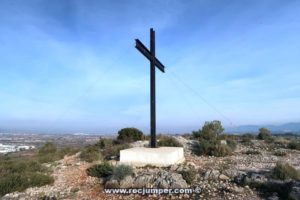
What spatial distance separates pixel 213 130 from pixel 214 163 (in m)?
10.1

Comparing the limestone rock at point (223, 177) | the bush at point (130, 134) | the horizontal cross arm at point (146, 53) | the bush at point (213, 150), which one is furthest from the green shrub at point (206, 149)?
the bush at point (130, 134)

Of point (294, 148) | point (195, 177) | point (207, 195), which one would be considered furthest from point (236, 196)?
point (294, 148)

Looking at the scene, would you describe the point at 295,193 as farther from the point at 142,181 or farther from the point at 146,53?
the point at 146,53

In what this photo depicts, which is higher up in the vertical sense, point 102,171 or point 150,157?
point 150,157

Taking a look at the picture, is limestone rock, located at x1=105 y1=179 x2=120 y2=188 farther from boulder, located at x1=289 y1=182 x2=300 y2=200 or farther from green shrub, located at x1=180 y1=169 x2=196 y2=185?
boulder, located at x1=289 y1=182 x2=300 y2=200

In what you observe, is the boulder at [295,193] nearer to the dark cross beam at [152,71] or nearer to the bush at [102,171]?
the bush at [102,171]

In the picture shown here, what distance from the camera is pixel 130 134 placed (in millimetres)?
22984

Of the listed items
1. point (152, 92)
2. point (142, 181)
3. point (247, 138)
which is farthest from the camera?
point (247, 138)

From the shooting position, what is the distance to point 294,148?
18984 mm

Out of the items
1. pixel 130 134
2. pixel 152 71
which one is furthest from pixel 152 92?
pixel 130 134

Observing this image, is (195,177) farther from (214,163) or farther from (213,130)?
(213,130)

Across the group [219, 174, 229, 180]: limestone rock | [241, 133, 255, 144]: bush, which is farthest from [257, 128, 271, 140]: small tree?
[219, 174, 229, 180]: limestone rock

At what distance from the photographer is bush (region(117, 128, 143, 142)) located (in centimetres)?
2262

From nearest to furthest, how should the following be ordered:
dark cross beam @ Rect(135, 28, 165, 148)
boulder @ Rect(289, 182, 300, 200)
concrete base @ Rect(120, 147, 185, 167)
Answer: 1. boulder @ Rect(289, 182, 300, 200)
2. concrete base @ Rect(120, 147, 185, 167)
3. dark cross beam @ Rect(135, 28, 165, 148)
